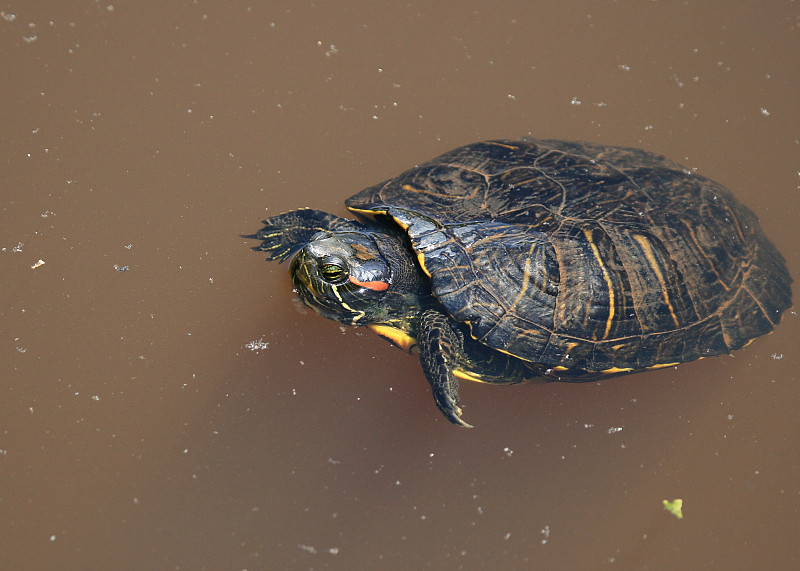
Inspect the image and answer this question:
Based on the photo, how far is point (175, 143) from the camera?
449cm

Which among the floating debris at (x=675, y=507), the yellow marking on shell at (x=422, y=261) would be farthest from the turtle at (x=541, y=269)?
the floating debris at (x=675, y=507)

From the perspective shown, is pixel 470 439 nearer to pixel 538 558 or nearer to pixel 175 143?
pixel 538 558

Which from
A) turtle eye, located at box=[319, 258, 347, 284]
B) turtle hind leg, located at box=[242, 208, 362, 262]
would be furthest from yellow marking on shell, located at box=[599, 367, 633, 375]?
turtle hind leg, located at box=[242, 208, 362, 262]

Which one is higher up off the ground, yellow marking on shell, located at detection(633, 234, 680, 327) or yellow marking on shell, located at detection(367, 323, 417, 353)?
yellow marking on shell, located at detection(633, 234, 680, 327)

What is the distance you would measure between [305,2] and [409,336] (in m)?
3.44

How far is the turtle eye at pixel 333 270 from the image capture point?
3.38m

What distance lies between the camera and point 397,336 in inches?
149

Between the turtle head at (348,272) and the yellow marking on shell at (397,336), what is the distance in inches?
3.9

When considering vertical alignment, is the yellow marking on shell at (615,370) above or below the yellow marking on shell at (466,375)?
above

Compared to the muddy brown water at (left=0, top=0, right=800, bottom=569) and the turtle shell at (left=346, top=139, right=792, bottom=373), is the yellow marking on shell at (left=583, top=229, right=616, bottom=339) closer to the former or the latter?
the turtle shell at (left=346, top=139, right=792, bottom=373)

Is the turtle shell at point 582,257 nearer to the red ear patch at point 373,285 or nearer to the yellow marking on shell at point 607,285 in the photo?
the yellow marking on shell at point 607,285

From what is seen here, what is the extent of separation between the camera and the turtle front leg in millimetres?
3357

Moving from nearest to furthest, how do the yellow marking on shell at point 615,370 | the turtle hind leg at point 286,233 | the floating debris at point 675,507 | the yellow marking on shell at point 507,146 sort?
the yellow marking on shell at point 615,370, the floating debris at point 675,507, the yellow marking on shell at point 507,146, the turtle hind leg at point 286,233

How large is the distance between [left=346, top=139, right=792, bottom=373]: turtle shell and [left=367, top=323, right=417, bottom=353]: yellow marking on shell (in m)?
0.50
